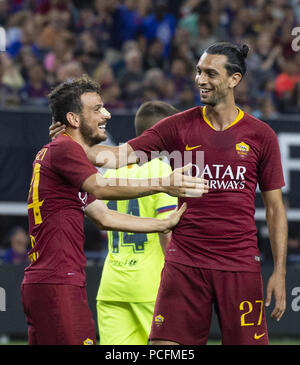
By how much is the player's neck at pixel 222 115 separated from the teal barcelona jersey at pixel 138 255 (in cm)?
89

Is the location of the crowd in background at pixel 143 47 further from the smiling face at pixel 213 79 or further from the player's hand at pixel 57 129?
the player's hand at pixel 57 129

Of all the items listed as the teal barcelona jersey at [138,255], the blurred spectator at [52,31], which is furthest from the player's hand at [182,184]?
the blurred spectator at [52,31]

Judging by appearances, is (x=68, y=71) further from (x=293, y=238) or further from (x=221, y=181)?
(x=221, y=181)

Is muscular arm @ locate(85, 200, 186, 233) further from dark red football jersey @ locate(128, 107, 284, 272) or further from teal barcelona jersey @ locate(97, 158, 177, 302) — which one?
teal barcelona jersey @ locate(97, 158, 177, 302)

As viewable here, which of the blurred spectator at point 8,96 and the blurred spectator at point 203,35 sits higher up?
the blurred spectator at point 203,35

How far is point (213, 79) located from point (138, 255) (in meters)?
1.64

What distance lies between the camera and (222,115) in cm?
543

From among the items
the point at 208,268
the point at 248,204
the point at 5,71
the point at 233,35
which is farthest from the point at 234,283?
the point at 233,35

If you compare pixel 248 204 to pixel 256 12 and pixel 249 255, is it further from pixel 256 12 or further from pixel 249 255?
pixel 256 12

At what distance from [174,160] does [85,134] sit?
27.0 inches

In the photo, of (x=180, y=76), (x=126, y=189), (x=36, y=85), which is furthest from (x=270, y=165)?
(x=180, y=76)

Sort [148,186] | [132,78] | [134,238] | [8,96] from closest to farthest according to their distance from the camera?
[148,186] → [134,238] → [8,96] → [132,78]

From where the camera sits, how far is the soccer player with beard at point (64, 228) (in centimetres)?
481

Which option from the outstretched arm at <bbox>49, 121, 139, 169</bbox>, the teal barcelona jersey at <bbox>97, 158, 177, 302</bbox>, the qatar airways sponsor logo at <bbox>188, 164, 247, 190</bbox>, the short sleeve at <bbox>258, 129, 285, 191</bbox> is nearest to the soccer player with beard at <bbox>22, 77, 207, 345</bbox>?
the qatar airways sponsor logo at <bbox>188, 164, 247, 190</bbox>
